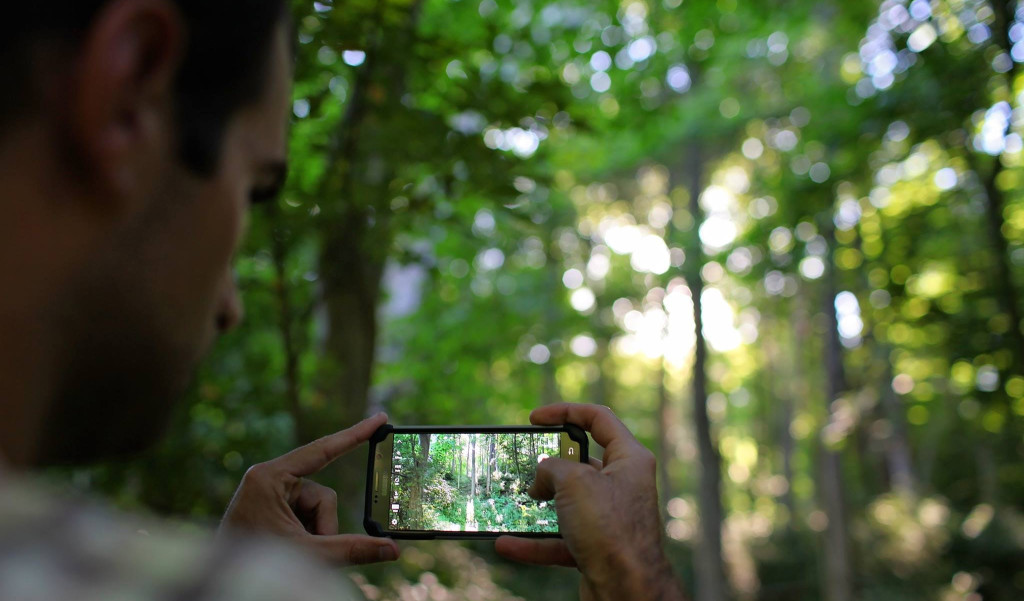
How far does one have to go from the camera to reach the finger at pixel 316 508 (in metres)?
1.41

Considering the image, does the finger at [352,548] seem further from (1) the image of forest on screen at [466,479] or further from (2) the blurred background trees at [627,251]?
(2) the blurred background trees at [627,251]

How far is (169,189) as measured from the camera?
0.60 metres

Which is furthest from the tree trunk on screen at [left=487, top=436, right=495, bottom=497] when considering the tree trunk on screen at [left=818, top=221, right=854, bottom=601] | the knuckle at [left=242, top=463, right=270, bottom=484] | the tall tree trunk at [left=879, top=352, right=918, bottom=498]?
the tall tree trunk at [left=879, top=352, right=918, bottom=498]

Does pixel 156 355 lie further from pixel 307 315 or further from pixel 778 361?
pixel 778 361

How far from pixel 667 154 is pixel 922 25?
741cm

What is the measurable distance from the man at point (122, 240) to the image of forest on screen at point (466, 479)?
92 cm

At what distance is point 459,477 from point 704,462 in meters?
10.1

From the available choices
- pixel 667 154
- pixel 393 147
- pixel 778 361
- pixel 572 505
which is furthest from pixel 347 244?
pixel 778 361

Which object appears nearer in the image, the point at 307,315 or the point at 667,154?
the point at 307,315

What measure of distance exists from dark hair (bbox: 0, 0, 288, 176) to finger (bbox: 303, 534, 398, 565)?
856 mm

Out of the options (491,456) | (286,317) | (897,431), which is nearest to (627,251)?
(897,431)

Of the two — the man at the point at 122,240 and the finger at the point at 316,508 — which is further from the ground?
the man at the point at 122,240

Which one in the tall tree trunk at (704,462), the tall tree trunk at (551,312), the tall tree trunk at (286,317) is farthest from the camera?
the tall tree trunk at (704,462)

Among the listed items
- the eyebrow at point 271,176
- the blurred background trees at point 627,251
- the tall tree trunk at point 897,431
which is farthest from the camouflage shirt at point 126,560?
the tall tree trunk at point 897,431
